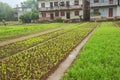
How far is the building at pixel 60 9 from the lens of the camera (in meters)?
53.9

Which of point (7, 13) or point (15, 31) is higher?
point (7, 13)

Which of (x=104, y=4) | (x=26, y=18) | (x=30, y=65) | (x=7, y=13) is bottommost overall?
(x=26, y=18)

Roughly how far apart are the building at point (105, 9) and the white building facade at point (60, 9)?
11.7 feet

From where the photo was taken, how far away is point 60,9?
55000mm

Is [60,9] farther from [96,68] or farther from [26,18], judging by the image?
[96,68]

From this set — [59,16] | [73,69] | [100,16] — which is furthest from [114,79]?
[59,16]

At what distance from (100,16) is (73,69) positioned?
147 ft

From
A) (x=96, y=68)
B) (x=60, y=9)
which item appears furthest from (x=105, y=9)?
(x=96, y=68)

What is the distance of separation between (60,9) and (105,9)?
412 inches

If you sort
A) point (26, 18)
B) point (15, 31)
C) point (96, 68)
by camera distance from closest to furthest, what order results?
point (96, 68) → point (15, 31) → point (26, 18)

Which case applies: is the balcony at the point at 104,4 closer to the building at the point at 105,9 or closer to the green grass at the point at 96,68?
the building at the point at 105,9

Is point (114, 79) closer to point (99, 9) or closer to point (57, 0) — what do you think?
point (99, 9)

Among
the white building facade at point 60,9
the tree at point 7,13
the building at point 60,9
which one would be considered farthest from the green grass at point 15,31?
the tree at point 7,13

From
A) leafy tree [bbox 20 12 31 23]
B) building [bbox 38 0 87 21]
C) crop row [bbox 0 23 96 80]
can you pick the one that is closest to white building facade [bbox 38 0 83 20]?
building [bbox 38 0 87 21]
